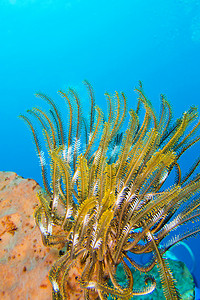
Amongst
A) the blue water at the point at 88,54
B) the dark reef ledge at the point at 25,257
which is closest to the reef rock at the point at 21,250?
the dark reef ledge at the point at 25,257

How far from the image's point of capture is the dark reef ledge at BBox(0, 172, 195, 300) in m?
1.88

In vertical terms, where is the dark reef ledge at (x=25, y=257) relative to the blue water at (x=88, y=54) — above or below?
below

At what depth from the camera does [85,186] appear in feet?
5.33

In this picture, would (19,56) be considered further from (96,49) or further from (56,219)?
(56,219)

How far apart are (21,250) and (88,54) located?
76.2 meters

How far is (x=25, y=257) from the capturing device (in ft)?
6.82

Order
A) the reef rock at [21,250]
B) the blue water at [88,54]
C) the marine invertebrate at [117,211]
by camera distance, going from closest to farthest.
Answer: the marine invertebrate at [117,211], the reef rock at [21,250], the blue water at [88,54]

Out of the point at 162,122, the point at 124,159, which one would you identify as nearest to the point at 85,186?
the point at 124,159

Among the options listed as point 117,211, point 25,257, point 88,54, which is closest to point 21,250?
point 25,257

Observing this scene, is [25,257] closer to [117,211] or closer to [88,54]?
[117,211]

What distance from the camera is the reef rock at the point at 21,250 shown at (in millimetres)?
1877

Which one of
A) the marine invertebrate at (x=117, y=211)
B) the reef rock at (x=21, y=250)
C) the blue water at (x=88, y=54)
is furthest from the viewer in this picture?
the blue water at (x=88, y=54)

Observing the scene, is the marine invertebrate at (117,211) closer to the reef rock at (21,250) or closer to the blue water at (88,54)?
the reef rock at (21,250)

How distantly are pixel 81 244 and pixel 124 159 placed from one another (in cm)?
87
